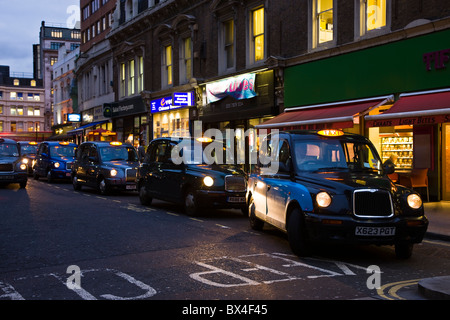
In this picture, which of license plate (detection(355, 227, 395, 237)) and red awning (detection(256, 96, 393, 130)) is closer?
license plate (detection(355, 227, 395, 237))

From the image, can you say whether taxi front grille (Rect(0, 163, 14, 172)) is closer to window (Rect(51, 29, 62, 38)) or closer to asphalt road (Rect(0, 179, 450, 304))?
asphalt road (Rect(0, 179, 450, 304))

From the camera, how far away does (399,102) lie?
15.2 meters

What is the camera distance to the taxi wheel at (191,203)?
499 inches

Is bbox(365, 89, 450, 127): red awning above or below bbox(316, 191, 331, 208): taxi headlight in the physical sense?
above

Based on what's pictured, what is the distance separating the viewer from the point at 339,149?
348 inches

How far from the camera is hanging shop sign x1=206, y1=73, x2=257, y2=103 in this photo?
22906mm

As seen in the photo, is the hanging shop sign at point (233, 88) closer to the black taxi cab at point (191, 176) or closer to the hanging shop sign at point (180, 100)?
the hanging shop sign at point (180, 100)

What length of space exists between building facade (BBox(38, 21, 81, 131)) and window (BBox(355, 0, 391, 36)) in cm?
9105

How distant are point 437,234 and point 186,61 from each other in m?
22.0

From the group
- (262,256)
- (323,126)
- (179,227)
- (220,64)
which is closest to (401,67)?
(323,126)

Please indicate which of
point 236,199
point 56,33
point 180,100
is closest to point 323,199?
point 236,199

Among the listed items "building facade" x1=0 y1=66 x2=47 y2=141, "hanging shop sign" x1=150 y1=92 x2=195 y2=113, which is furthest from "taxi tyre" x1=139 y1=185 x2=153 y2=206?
"building facade" x1=0 y1=66 x2=47 y2=141

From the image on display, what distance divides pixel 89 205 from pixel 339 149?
8.72 meters
